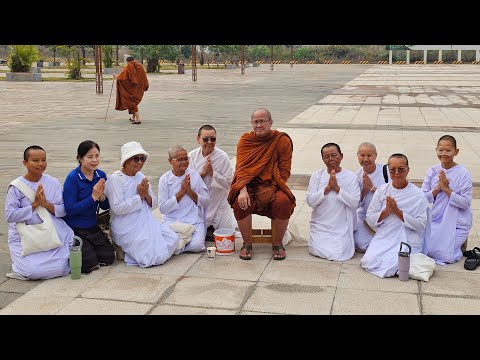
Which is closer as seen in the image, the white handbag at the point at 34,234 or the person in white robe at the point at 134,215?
the white handbag at the point at 34,234

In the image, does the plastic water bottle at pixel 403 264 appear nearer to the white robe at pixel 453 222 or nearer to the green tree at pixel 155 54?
the white robe at pixel 453 222

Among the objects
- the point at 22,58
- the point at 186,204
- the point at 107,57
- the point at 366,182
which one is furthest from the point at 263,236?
the point at 107,57

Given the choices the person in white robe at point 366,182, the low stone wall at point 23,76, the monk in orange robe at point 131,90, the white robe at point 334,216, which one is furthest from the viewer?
the low stone wall at point 23,76

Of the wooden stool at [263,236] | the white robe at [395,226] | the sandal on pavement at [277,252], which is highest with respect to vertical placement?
the white robe at [395,226]

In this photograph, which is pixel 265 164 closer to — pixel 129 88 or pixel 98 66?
pixel 129 88

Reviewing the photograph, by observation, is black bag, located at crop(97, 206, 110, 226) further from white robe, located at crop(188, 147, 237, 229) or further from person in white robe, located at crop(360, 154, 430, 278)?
person in white robe, located at crop(360, 154, 430, 278)

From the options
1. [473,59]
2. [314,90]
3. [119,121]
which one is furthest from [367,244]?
[473,59]

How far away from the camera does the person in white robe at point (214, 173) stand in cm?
577

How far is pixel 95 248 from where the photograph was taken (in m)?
5.08

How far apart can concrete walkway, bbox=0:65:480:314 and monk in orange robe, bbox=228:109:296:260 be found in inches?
11.8

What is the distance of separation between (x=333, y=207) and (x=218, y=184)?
3.92ft

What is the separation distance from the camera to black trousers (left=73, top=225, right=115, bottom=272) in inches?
194

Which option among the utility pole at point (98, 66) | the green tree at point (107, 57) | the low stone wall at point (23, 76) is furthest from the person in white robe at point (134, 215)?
the green tree at point (107, 57)

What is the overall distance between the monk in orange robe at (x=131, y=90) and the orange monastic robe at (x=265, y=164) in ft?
31.9
